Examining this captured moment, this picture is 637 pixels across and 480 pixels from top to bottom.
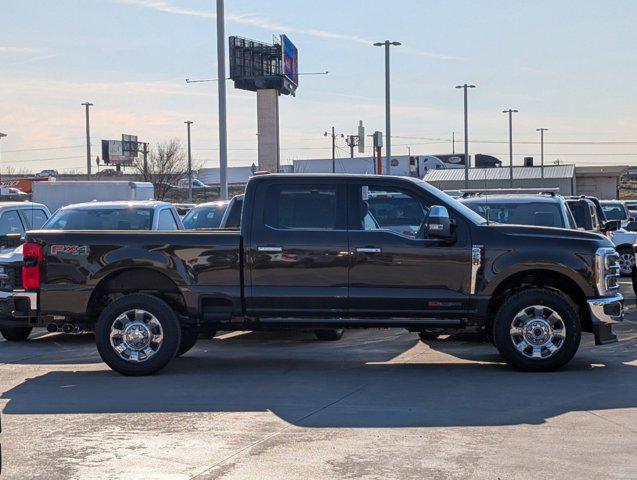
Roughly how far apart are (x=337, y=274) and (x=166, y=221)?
214 inches

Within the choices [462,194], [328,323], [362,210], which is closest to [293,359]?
[328,323]

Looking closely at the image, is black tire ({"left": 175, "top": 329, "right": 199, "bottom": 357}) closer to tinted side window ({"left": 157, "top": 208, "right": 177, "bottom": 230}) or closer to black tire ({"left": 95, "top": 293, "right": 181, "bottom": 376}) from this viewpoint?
black tire ({"left": 95, "top": 293, "right": 181, "bottom": 376})

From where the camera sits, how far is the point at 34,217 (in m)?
16.0

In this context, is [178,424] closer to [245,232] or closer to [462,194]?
[245,232]

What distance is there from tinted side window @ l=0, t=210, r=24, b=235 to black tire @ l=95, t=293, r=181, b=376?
546 centimetres

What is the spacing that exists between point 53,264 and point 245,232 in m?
2.08

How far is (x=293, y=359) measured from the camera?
37.4ft

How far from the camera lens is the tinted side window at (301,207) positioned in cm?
1031

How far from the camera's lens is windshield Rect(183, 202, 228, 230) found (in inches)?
721

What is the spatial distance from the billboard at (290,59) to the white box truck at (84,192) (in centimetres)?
3422

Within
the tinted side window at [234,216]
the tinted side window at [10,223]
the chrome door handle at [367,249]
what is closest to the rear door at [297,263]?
the chrome door handle at [367,249]

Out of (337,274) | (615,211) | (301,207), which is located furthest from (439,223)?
(615,211)

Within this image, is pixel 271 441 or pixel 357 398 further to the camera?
pixel 357 398

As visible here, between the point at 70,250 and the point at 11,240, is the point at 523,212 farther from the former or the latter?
the point at 11,240
